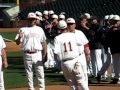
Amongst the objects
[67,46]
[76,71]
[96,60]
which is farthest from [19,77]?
[76,71]

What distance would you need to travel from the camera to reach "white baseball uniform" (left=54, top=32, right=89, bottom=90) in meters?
10.3

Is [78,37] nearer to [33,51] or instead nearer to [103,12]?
[33,51]

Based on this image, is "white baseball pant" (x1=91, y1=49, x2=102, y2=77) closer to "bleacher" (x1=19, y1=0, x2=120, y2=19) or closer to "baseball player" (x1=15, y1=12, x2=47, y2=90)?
"baseball player" (x1=15, y1=12, x2=47, y2=90)

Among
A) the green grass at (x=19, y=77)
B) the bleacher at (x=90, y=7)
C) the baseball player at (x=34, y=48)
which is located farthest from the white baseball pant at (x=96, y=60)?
the bleacher at (x=90, y=7)

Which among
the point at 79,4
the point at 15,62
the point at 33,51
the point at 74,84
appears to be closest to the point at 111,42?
the point at 33,51

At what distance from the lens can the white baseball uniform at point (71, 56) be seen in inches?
405

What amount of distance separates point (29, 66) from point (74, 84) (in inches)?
70.8

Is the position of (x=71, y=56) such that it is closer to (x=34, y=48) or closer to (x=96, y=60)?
(x=34, y=48)

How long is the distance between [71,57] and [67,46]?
0.82 feet

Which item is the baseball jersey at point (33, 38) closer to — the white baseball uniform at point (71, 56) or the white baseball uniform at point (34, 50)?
the white baseball uniform at point (34, 50)

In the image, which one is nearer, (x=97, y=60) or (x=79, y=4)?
(x=97, y=60)

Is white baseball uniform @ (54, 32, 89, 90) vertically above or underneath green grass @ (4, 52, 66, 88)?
above

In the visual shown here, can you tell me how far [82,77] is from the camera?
33.9 ft

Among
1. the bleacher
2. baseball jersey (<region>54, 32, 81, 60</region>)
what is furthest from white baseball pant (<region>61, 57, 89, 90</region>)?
the bleacher
